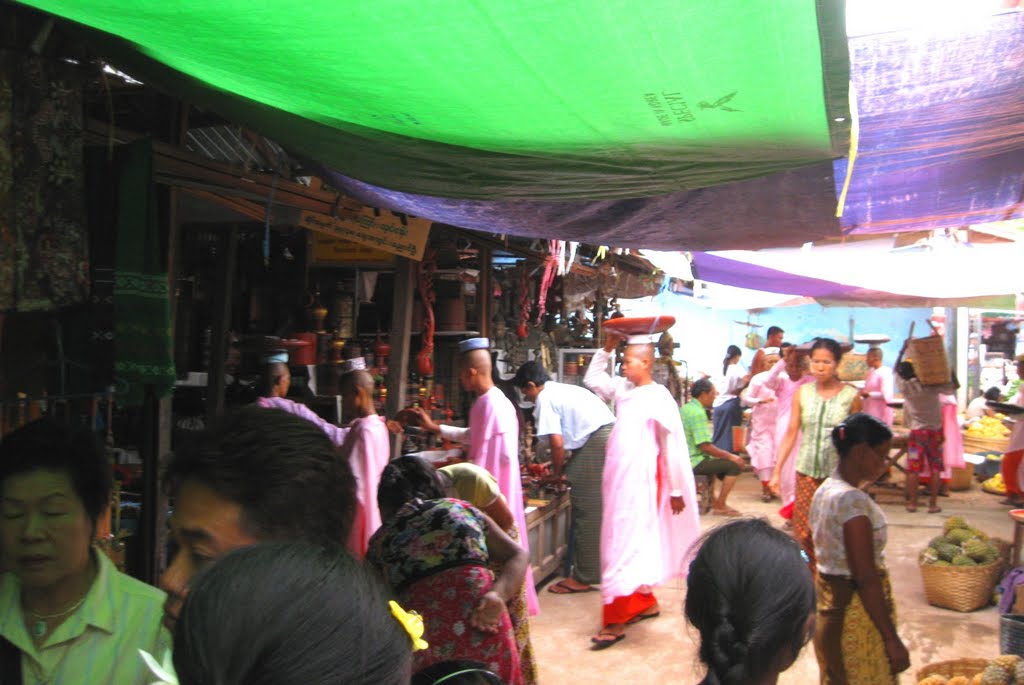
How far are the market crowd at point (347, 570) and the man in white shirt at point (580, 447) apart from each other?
3.37 feet

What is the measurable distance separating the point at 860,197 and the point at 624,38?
2995 millimetres

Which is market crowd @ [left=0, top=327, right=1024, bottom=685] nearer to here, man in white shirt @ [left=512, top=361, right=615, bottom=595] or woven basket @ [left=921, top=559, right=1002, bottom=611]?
man in white shirt @ [left=512, top=361, right=615, bottom=595]

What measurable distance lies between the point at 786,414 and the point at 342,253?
493 cm

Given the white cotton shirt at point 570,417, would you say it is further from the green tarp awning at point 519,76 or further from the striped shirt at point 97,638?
the striped shirt at point 97,638

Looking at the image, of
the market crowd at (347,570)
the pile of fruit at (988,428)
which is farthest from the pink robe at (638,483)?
the pile of fruit at (988,428)

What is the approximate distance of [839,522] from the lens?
3.35 metres

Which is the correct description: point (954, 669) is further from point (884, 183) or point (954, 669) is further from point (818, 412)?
point (818, 412)

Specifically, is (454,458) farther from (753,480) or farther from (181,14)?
(753,480)

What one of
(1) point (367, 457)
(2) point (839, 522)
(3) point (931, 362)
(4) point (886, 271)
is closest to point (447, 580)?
(2) point (839, 522)

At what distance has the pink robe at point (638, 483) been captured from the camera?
5871 mm

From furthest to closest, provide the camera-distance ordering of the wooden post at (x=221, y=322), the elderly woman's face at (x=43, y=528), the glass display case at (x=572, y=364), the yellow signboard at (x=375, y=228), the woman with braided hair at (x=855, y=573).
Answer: the glass display case at (x=572, y=364), the wooden post at (x=221, y=322), the yellow signboard at (x=375, y=228), the woman with braided hair at (x=855, y=573), the elderly woman's face at (x=43, y=528)

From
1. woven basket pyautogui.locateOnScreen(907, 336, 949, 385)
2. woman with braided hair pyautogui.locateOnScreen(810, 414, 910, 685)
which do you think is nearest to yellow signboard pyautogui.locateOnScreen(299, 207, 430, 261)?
woman with braided hair pyautogui.locateOnScreen(810, 414, 910, 685)

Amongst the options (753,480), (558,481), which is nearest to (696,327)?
(753,480)

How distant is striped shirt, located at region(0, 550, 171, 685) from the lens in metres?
1.71
